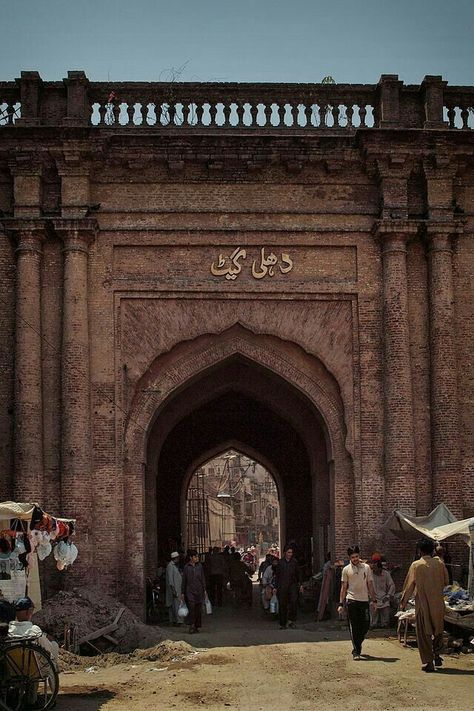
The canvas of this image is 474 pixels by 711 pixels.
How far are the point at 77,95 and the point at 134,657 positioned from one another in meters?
8.63

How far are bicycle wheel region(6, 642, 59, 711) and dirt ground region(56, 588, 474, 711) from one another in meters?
0.51

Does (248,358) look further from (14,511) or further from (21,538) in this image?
(14,511)

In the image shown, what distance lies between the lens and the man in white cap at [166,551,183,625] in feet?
53.3

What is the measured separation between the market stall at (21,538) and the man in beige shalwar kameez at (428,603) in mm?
3954

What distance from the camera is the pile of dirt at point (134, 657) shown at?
11969 millimetres

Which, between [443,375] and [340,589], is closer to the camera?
[340,589]

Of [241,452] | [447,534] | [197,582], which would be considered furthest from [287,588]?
[241,452]

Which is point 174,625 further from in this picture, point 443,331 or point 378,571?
point 443,331

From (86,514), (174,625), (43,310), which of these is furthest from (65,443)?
(174,625)

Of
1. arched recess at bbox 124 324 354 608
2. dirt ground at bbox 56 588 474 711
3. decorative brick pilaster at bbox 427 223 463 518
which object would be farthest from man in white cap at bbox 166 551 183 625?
decorative brick pilaster at bbox 427 223 463 518

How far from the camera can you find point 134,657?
12492 mm

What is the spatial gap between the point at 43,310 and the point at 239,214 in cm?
338

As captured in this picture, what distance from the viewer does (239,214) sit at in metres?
16.4

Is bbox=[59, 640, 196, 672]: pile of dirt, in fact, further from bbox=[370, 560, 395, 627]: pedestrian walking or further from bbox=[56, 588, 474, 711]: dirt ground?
bbox=[370, 560, 395, 627]: pedestrian walking
